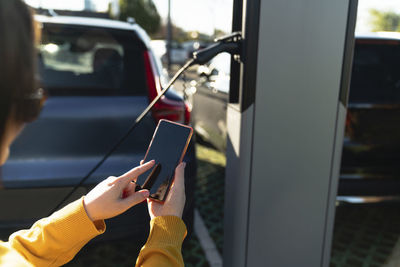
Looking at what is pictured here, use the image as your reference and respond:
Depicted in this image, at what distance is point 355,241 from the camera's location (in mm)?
2896

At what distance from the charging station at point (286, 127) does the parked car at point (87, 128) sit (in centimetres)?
30

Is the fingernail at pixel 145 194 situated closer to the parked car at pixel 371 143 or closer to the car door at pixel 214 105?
the parked car at pixel 371 143

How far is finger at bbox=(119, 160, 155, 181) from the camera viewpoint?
101 centimetres

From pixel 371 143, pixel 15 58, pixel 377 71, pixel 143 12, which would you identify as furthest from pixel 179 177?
pixel 143 12

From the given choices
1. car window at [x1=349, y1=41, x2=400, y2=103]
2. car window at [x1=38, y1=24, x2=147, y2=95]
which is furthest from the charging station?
car window at [x1=349, y1=41, x2=400, y2=103]

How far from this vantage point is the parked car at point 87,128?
6.02 ft

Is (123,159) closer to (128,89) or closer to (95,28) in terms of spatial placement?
(128,89)

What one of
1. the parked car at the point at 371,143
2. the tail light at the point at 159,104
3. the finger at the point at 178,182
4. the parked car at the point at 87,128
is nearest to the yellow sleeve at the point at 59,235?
the finger at the point at 178,182

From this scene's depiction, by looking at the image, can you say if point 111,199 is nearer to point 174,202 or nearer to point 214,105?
point 174,202

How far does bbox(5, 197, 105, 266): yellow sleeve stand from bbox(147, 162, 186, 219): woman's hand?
0.16 meters

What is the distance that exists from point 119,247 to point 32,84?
7.32ft

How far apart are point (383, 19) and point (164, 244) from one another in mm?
46203

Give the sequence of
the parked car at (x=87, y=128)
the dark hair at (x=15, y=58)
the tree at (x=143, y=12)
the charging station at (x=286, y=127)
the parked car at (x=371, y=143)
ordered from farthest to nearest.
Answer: the tree at (x=143, y=12)
the parked car at (x=371, y=143)
the parked car at (x=87, y=128)
the charging station at (x=286, y=127)
the dark hair at (x=15, y=58)

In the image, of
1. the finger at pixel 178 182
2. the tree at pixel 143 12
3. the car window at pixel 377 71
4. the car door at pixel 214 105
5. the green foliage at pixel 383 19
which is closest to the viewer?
the finger at pixel 178 182
